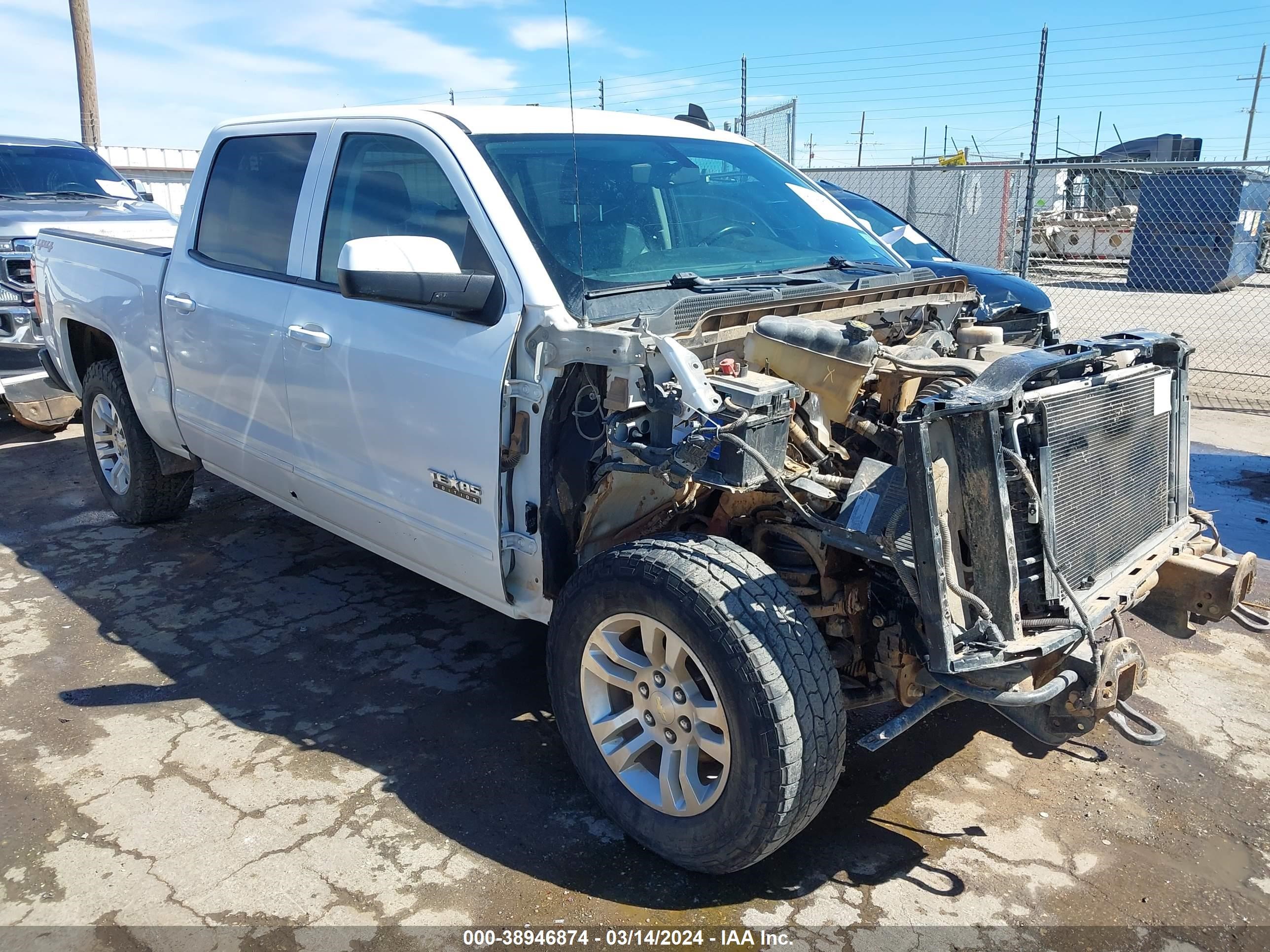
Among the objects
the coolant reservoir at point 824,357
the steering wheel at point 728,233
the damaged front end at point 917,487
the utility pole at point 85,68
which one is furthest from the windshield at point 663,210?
the utility pole at point 85,68

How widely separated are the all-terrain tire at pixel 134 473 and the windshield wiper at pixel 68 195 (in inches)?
165

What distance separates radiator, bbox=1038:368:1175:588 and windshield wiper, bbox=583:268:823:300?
1.15 m

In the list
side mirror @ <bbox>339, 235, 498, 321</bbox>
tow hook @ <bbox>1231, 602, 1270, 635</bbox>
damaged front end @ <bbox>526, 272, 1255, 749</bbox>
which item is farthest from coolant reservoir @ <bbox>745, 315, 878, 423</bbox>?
tow hook @ <bbox>1231, 602, 1270, 635</bbox>

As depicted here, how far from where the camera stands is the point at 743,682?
8.07 ft

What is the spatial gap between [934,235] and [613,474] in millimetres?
17898

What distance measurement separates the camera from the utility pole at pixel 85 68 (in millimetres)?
15656

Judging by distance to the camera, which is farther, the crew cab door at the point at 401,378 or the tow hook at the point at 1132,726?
the crew cab door at the point at 401,378

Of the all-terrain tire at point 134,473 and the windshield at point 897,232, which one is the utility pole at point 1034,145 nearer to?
the windshield at point 897,232

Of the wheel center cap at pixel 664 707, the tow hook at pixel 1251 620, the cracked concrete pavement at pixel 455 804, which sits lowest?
the cracked concrete pavement at pixel 455 804

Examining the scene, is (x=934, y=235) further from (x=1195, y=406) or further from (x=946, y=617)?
(x=946, y=617)

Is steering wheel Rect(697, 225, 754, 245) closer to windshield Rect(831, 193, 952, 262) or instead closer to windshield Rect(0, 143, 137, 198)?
windshield Rect(831, 193, 952, 262)

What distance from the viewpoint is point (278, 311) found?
3.88 m

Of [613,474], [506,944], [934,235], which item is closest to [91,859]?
[506,944]

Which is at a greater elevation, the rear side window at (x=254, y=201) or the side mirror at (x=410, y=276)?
the rear side window at (x=254, y=201)
